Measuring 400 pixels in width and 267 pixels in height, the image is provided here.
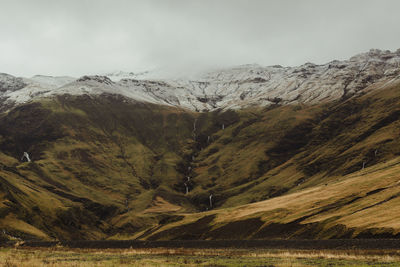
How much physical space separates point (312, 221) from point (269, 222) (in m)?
16.3

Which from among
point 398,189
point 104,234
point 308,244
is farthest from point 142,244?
point 104,234

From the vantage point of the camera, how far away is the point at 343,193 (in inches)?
4368

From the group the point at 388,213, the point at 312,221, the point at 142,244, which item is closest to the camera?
the point at 388,213

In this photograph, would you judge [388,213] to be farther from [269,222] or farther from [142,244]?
[142,244]

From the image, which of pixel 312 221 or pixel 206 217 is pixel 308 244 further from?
pixel 206 217

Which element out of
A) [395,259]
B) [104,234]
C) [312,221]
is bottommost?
[104,234]

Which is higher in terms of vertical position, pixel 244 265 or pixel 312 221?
pixel 244 265

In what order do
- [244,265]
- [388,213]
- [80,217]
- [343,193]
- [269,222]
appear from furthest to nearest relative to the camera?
1. [80,217]
2. [343,193]
3. [269,222]
4. [388,213]
5. [244,265]

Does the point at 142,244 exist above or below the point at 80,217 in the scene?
above

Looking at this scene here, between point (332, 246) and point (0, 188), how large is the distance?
131 m

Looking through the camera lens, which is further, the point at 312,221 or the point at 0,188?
the point at 0,188

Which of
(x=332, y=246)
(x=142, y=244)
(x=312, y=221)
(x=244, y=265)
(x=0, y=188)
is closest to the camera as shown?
(x=244, y=265)

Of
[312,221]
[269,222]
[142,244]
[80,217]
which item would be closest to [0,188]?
[80,217]

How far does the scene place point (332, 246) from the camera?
56.5 meters
